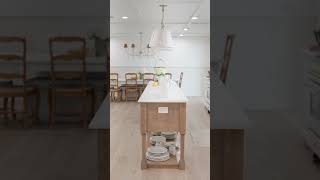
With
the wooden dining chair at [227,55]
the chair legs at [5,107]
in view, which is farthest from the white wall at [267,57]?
the chair legs at [5,107]

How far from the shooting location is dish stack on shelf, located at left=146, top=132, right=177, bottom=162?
192 centimetres

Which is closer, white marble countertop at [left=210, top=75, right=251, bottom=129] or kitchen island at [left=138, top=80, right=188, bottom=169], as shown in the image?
white marble countertop at [left=210, top=75, right=251, bottom=129]

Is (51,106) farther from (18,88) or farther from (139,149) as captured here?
(139,149)

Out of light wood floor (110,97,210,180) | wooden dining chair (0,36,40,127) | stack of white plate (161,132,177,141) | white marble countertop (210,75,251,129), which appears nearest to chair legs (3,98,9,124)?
wooden dining chair (0,36,40,127)

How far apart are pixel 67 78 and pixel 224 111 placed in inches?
Result: 7.5

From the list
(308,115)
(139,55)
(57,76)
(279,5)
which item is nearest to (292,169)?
(308,115)

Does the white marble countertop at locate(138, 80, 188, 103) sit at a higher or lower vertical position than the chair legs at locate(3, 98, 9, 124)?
lower

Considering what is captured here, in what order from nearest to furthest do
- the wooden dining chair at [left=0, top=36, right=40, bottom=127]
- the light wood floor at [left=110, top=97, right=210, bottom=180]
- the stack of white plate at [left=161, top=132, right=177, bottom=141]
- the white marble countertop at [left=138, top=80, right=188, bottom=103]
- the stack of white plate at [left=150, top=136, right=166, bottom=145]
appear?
the wooden dining chair at [left=0, top=36, right=40, bottom=127]
the light wood floor at [left=110, top=97, right=210, bottom=180]
the white marble countertop at [left=138, top=80, right=188, bottom=103]
the stack of white plate at [left=150, top=136, right=166, bottom=145]
the stack of white plate at [left=161, top=132, right=177, bottom=141]

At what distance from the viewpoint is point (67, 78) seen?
38 centimetres

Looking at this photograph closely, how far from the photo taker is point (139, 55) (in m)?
5.39

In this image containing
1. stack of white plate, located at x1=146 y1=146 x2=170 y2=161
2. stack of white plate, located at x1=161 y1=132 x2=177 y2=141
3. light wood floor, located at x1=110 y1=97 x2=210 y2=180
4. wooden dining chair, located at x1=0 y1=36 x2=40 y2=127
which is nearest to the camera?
wooden dining chair, located at x1=0 y1=36 x2=40 y2=127

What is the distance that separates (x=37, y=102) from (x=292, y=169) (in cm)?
31

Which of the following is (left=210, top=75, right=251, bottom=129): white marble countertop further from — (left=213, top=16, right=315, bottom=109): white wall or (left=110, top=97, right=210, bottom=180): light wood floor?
(left=110, top=97, right=210, bottom=180): light wood floor

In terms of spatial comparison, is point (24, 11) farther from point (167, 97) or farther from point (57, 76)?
point (167, 97)
